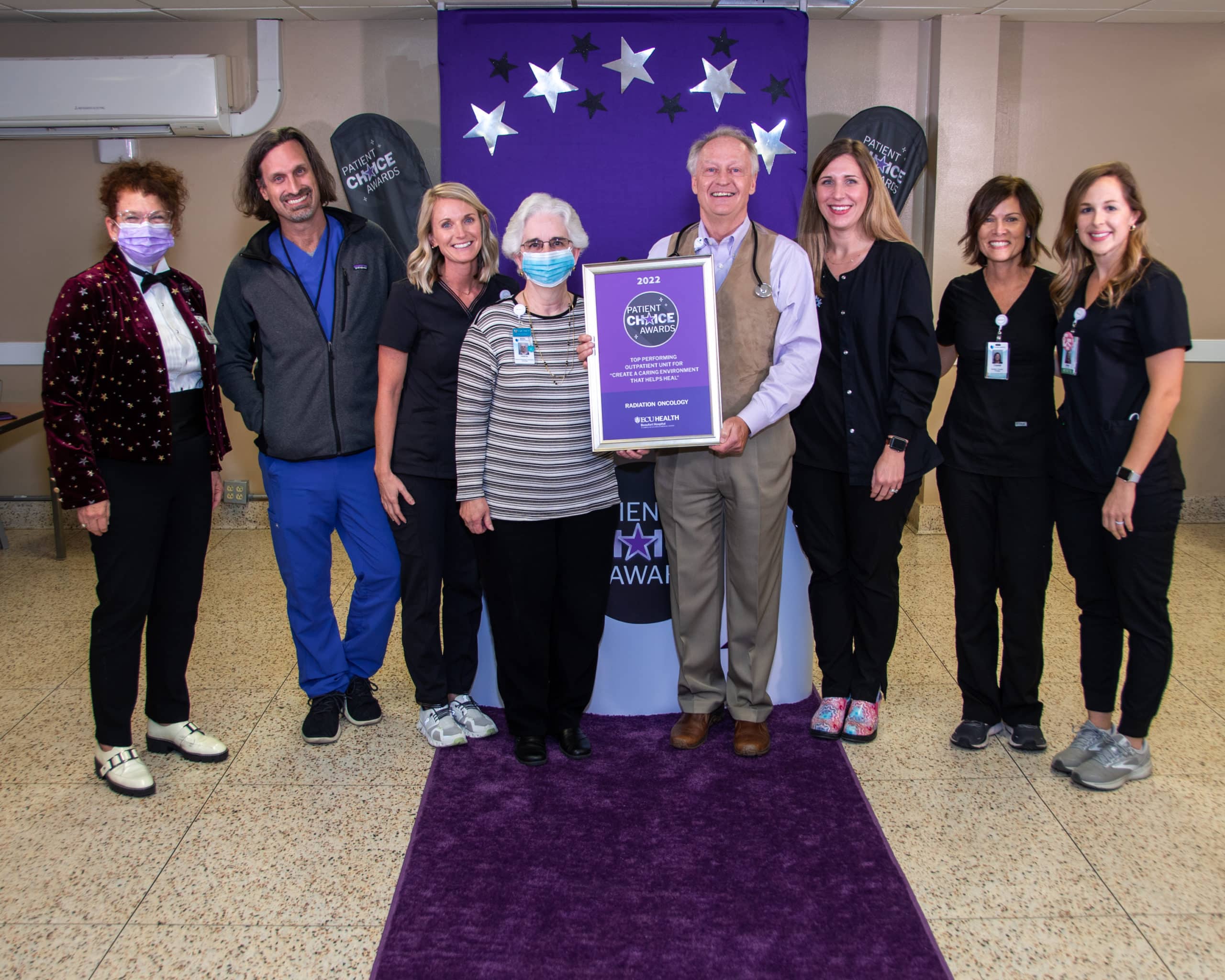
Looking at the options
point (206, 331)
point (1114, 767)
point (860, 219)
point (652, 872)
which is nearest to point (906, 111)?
point (860, 219)

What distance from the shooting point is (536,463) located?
8.69 feet

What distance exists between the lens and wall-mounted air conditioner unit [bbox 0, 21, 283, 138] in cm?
491

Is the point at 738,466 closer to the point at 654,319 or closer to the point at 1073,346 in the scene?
the point at 654,319

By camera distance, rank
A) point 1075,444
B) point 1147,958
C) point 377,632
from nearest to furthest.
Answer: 1. point 1147,958
2. point 1075,444
3. point 377,632

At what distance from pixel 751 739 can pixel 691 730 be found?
180mm

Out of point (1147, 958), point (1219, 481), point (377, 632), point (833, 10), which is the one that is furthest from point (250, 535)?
point (1219, 481)

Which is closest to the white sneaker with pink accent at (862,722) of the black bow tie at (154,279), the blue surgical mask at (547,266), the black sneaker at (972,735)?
the black sneaker at (972,735)

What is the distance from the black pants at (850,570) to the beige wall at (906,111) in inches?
106

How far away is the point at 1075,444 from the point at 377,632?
2064 millimetres

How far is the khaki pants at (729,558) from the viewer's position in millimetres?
2787

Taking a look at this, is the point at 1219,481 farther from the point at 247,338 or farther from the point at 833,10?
the point at 247,338

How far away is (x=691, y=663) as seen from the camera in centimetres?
297

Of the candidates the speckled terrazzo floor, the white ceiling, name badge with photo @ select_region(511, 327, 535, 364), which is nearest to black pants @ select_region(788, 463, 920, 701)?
the speckled terrazzo floor

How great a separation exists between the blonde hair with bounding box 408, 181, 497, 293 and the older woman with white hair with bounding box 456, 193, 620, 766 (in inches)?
6.6
